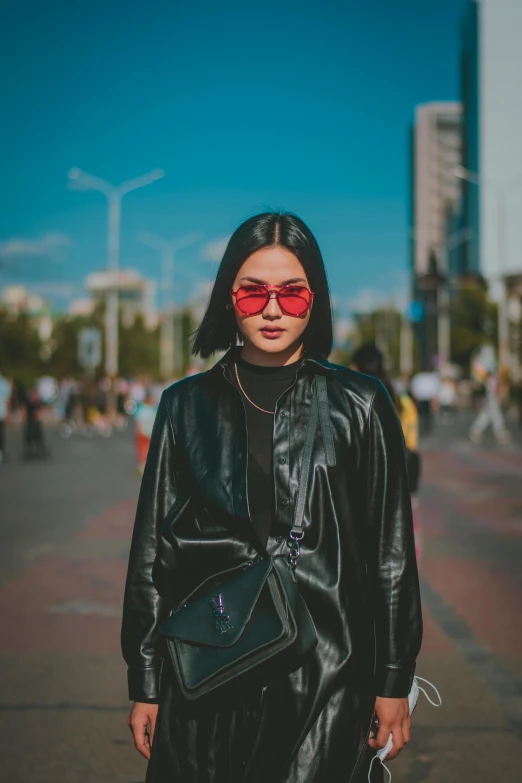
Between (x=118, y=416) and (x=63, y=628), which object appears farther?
(x=118, y=416)

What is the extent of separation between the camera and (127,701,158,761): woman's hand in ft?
7.92

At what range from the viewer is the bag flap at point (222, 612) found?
7.22ft

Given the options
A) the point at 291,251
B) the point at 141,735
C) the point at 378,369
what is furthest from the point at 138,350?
the point at 141,735

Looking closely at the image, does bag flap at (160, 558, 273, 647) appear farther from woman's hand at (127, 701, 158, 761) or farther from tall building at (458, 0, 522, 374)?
tall building at (458, 0, 522, 374)

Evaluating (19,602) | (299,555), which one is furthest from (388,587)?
(19,602)

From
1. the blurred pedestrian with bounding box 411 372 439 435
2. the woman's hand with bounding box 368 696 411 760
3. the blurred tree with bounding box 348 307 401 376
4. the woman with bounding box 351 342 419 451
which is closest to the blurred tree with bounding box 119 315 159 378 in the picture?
the blurred tree with bounding box 348 307 401 376

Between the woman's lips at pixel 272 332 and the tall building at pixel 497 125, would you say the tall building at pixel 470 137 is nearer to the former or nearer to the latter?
the tall building at pixel 497 125

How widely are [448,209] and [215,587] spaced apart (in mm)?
154344

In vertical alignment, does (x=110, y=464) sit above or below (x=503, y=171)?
below

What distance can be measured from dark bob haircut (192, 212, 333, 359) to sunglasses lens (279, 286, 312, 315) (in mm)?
52

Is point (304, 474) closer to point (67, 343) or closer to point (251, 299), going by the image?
point (251, 299)

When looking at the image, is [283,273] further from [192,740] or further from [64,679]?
[64,679]

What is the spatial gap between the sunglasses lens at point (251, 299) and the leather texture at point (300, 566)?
0.53 ft

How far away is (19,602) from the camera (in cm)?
726
